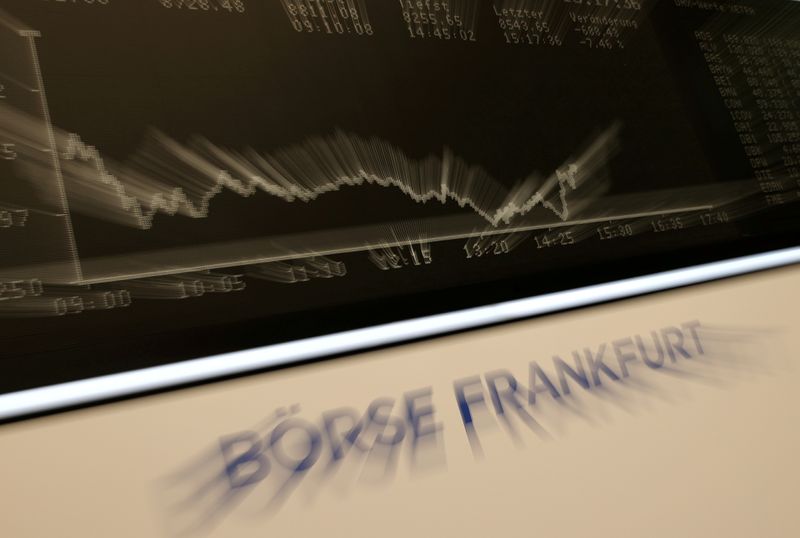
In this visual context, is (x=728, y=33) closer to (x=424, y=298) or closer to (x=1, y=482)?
(x=424, y=298)

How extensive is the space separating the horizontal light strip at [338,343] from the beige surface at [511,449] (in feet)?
0.05

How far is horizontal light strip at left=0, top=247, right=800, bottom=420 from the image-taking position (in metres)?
0.67

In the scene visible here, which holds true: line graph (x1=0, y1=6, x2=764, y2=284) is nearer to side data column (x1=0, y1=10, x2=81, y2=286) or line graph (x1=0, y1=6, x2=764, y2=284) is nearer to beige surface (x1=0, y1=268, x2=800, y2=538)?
side data column (x1=0, y1=10, x2=81, y2=286)

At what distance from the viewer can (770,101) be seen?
3.92ft

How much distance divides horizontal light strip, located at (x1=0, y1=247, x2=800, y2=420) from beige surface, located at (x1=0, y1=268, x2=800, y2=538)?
16mm

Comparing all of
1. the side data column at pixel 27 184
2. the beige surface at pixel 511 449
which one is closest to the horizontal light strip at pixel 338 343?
the beige surface at pixel 511 449

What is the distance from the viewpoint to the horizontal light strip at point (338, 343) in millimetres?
674

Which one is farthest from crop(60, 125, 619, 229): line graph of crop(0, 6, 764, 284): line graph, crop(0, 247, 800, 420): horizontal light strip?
crop(0, 247, 800, 420): horizontal light strip

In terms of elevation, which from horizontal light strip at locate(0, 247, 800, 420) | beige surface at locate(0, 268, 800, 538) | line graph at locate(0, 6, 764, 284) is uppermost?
line graph at locate(0, 6, 764, 284)

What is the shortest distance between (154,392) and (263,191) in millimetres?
274

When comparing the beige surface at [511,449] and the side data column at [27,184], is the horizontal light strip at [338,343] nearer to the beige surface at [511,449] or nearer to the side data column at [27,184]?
the beige surface at [511,449]

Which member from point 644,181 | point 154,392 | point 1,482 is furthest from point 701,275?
point 1,482

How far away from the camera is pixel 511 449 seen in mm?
813

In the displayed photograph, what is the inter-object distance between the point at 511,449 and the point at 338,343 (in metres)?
0.26
